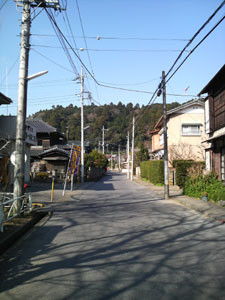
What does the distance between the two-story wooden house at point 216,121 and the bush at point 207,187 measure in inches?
29.4

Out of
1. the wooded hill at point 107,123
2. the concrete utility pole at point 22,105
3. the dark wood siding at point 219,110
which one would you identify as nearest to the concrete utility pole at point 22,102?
the concrete utility pole at point 22,105

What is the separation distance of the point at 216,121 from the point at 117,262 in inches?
530

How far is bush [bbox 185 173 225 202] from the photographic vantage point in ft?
42.9

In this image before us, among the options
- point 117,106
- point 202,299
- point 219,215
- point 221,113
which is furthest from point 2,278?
point 117,106

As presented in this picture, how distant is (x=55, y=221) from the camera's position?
889 cm

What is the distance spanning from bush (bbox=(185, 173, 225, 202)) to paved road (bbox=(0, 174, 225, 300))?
16.3 ft

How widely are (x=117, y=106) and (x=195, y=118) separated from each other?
10692cm

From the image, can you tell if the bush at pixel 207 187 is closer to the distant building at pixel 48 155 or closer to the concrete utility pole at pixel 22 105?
the concrete utility pole at pixel 22 105

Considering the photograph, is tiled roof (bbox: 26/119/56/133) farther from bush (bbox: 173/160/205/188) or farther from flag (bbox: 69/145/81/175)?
bush (bbox: 173/160/205/188)

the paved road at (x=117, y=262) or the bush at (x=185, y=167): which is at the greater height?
the bush at (x=185, y=167)

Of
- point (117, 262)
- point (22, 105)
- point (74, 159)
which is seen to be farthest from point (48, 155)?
point (117, 262)

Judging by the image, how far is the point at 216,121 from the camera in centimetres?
1634

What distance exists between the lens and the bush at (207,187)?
13.1 m

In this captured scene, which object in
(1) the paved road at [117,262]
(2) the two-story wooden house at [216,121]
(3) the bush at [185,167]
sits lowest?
(1) the paved road at [117,262]
